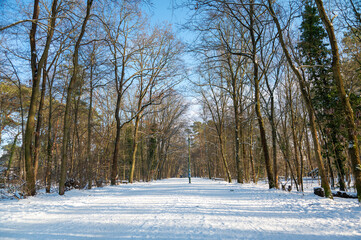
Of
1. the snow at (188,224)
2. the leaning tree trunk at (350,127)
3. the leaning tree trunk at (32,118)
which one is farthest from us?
the leaning tree trunk at (32,118)

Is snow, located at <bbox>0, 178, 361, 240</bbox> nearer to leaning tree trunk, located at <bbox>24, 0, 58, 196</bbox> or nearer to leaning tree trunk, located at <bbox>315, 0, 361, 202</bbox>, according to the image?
leaning tree trunk, located at <bbox>315, 0, 361, 202</bbox>

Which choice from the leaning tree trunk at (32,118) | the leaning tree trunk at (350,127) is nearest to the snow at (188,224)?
the leaning tree trunk at (350,127)

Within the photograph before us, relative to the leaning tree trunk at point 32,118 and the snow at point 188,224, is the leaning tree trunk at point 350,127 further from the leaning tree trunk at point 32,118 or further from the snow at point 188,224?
the leaning tree trunk at point 32,118

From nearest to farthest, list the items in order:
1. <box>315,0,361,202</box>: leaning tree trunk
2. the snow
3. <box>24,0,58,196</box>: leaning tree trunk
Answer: the snow < <box>315,0,361,202</box>: leaning tree trunk < <box>24,0,58,196</box>: leaning tree trunk

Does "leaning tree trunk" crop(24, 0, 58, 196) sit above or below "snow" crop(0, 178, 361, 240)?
above

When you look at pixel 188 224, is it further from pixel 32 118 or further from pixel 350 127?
pixel 32 118

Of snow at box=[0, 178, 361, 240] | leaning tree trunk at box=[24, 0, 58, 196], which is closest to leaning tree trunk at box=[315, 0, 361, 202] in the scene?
snow at box=[0, 178, 361, 240]

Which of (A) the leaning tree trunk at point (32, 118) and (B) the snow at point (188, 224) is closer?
(B) the snow at point (188, 224)

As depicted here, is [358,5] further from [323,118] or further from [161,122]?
[161,122]

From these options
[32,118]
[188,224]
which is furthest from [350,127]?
[32,118]

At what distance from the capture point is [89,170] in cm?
1302

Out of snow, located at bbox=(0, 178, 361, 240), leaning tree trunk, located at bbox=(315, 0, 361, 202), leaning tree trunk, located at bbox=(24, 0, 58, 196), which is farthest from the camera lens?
leaning tree trunk, located at bbox=(24, 0, 58, 196)

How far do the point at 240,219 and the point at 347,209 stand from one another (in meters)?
2.76

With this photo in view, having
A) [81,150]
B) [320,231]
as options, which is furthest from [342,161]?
[81,150]
